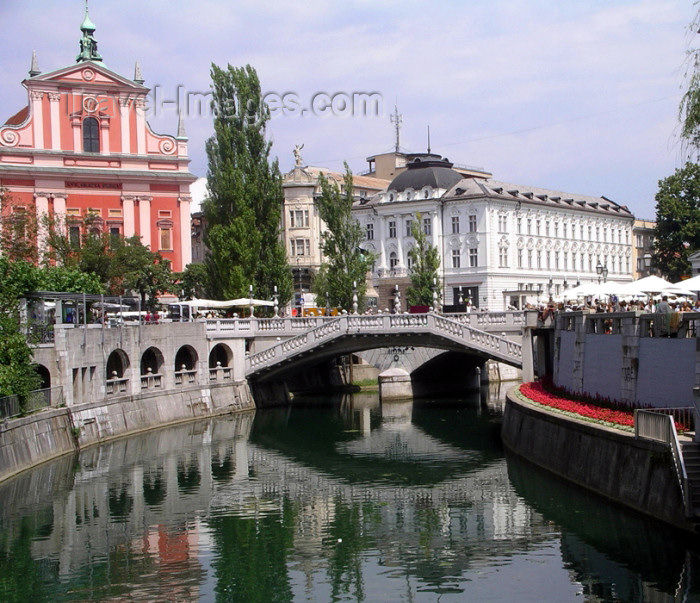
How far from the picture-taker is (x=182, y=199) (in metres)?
86.7

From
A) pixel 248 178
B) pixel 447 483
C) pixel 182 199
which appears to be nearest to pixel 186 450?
pixel 447 483

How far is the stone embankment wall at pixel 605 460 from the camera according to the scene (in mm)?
29328

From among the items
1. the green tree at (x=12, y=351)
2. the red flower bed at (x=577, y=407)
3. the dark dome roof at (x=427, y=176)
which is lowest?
the red flower bed at (x=577, y=407)

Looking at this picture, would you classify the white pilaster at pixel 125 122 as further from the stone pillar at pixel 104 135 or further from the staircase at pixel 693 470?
the staircase at pixel 693 470

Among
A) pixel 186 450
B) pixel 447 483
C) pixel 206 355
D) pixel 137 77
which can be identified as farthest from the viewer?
pixel 137 77

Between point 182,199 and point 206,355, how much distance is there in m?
23.4

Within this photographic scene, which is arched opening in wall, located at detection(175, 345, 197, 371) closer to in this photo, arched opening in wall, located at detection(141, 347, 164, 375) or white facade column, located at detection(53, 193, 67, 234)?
arched opening in wall, located at detection(141, 347, 164, 375)

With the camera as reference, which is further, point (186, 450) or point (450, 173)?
point (450, 173)

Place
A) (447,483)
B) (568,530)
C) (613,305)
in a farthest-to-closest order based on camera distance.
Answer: (613,305)
(447,483)
(568,530)

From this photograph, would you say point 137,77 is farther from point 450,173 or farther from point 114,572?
point 114,572

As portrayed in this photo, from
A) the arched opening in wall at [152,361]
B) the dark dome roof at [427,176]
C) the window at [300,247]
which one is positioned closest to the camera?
the arched opening in wall at [152,361]

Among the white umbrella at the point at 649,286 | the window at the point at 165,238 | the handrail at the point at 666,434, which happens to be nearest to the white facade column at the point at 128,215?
the window at the point at 165,238

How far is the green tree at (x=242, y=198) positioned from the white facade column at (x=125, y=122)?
10.6m

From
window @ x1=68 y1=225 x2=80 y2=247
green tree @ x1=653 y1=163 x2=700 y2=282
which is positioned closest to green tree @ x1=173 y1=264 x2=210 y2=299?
window @ x1=68 y1=225 x2=80 y2=247
